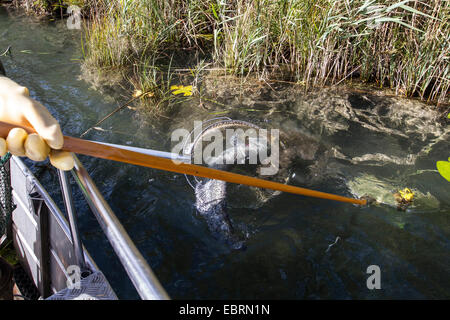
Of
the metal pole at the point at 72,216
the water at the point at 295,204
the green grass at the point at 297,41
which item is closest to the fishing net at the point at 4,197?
the metal pole at the point at 72,216

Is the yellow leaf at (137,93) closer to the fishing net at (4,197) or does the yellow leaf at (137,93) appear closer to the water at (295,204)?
the water at (295,204)

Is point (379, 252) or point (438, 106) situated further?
point (438, 106)

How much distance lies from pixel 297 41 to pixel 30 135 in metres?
4.26

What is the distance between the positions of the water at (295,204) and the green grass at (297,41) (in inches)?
14.6

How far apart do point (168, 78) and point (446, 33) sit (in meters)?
3.63

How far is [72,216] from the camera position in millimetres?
1715

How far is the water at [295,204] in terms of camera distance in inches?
105

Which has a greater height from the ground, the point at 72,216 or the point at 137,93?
the point at 72,216

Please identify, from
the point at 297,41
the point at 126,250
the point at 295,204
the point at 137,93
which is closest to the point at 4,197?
the point at 126,250

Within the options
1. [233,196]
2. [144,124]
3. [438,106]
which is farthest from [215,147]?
[438,106]

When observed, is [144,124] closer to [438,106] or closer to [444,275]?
[444,275]

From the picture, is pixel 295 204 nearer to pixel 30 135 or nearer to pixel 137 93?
pixel 30 135

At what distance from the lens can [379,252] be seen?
285 cm
